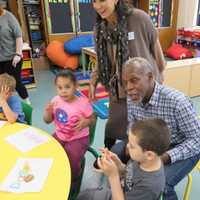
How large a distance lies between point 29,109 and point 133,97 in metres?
0.88

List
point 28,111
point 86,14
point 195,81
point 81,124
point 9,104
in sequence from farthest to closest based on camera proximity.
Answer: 1. point 86,14
2. point 195,81
3. point 28,111
4. point 9,104
5. point 81,124

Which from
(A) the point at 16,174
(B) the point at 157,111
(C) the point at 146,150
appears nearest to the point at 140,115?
(B) the point at 157,111

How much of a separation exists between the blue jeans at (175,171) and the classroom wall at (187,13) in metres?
5.14

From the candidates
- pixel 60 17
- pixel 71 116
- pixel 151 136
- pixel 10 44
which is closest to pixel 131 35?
pixel 71 116

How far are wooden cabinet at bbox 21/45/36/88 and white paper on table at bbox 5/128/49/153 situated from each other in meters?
2.91

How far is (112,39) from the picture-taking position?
170 centimetres

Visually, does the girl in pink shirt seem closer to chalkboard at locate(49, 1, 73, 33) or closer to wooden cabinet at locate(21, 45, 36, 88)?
wooden cabinet at locate(21, 45, 36, 88)

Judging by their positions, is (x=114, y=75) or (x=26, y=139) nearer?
(x=26, y=139)

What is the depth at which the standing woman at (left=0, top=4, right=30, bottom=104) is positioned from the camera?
2809mm

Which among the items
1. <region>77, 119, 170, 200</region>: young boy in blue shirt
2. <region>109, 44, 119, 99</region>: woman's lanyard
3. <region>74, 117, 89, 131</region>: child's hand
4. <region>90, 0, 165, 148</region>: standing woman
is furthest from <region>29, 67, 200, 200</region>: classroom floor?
<region>77, 119, 170, 200</region>: young boy in blue shirt

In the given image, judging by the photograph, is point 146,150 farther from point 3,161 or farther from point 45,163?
point 3,161

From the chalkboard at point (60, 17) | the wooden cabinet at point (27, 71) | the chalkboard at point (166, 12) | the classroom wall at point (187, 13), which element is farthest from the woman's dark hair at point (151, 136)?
the classroom wall at point (187, 13)

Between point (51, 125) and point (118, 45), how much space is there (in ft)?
4.92

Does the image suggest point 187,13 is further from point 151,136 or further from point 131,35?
point 151,136
